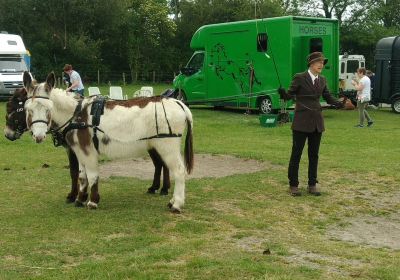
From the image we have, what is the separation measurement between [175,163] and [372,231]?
253 cm

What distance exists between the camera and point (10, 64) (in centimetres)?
2861

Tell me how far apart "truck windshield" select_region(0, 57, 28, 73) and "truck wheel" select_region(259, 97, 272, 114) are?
13422mm

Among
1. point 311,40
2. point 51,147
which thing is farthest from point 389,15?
point 51,147

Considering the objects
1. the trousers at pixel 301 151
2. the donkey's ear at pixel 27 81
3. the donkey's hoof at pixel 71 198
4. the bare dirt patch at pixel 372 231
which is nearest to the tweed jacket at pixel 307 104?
the trousers at pixel 301 151

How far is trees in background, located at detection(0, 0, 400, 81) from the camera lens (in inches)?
1913

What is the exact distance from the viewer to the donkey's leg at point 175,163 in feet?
23.5

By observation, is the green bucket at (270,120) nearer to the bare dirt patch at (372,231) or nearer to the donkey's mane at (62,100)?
the bare dirt patch at (372,231)

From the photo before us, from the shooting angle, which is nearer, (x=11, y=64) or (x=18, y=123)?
(x=18, y=123)

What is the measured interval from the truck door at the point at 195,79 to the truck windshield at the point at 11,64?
946cm

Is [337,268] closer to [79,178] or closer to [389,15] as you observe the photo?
[79,178]

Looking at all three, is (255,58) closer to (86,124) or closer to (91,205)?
(86,124)

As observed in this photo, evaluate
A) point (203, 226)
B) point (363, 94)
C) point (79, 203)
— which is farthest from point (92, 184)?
point (363, 94)

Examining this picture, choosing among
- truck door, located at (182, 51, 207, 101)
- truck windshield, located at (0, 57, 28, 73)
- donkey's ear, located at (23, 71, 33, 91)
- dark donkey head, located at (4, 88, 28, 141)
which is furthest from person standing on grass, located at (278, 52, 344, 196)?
truck windshield, located at (0, 57, 28, 73)

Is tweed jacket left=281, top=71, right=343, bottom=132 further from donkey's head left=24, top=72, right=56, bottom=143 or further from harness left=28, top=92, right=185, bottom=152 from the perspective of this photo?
donkey's head left=24, top=72, right=56, bottom=143
